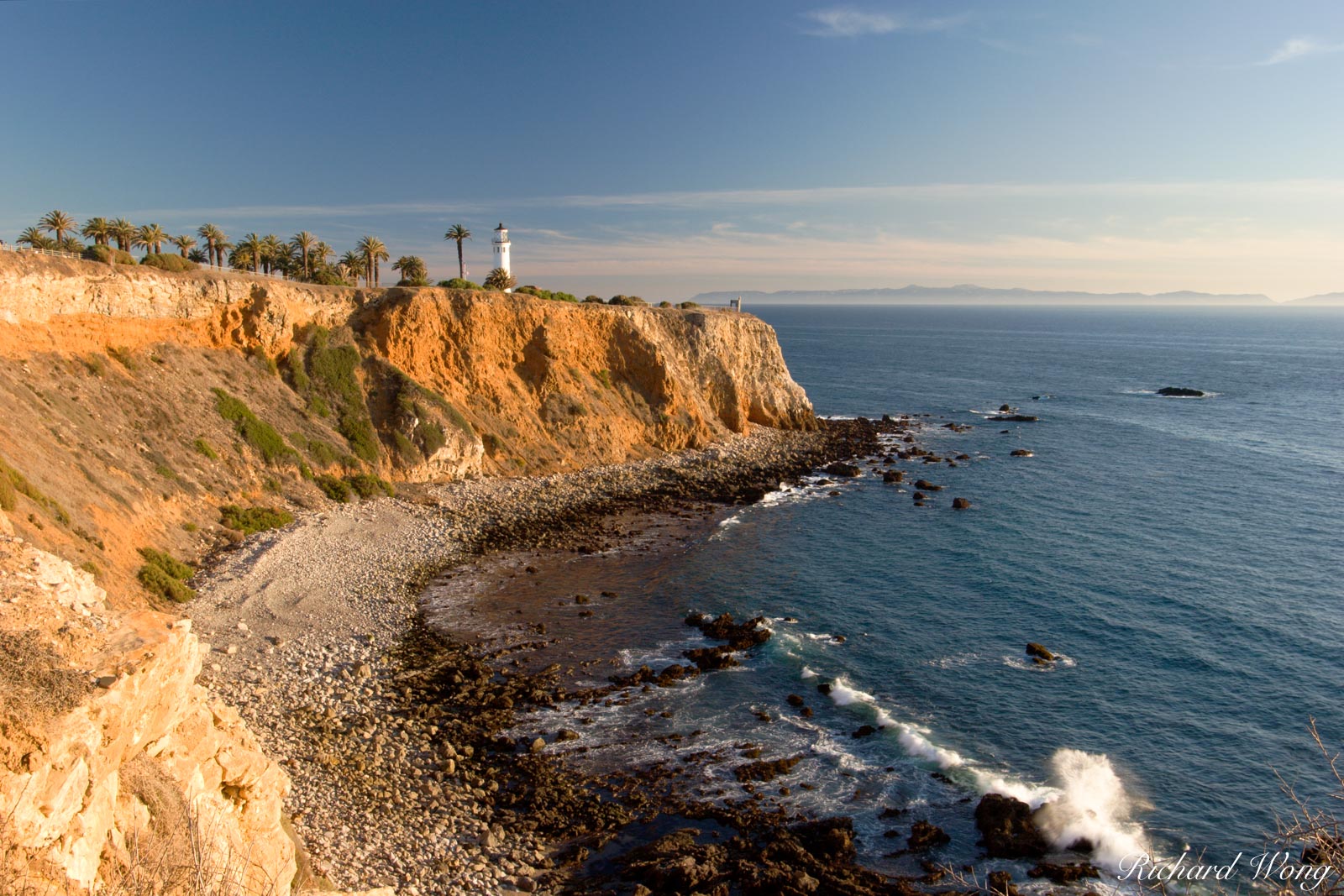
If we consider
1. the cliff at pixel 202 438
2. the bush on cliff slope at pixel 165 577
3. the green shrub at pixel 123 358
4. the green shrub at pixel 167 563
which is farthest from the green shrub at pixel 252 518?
the green shrub at pixel 123 358

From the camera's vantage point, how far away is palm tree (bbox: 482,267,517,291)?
7200 cm

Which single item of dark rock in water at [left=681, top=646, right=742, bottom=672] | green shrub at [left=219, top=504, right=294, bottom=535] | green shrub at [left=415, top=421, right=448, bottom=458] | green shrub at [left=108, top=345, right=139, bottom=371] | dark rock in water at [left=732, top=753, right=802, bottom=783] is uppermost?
green shrub at [left=108, top=345, right=139, bottom=371]

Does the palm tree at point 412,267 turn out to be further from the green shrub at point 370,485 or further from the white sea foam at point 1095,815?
the white sea foam at point 1095,815

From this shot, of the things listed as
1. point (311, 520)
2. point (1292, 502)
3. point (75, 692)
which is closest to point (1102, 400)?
point (1292, 502)

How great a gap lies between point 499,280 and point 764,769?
5724cm

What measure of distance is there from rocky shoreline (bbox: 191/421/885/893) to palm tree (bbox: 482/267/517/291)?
3060 centimetres

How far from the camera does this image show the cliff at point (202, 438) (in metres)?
11.3

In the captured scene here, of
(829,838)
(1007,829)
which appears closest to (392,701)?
(829,838)

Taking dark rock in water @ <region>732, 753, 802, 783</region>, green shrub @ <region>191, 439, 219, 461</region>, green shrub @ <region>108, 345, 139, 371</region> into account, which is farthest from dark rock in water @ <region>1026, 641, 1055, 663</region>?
green shrub @ <region>108, 345, 139, 371</region>

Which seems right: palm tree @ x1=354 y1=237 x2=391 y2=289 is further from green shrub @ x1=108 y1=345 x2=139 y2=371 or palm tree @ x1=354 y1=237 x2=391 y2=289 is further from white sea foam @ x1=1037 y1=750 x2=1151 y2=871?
white sea foam @ x1=1037 y1=750 x2=1151 y2=871

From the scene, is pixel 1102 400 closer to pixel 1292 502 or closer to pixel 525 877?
pixel 1292 502

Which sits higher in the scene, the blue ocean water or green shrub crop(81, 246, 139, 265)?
green shrub crop(81, 246, 139, 265)

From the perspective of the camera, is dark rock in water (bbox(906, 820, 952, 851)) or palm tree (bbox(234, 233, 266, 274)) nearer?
dark rock in water (bbox(906, 820, 952, 851))

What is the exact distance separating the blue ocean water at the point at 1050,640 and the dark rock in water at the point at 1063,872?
0.79m
